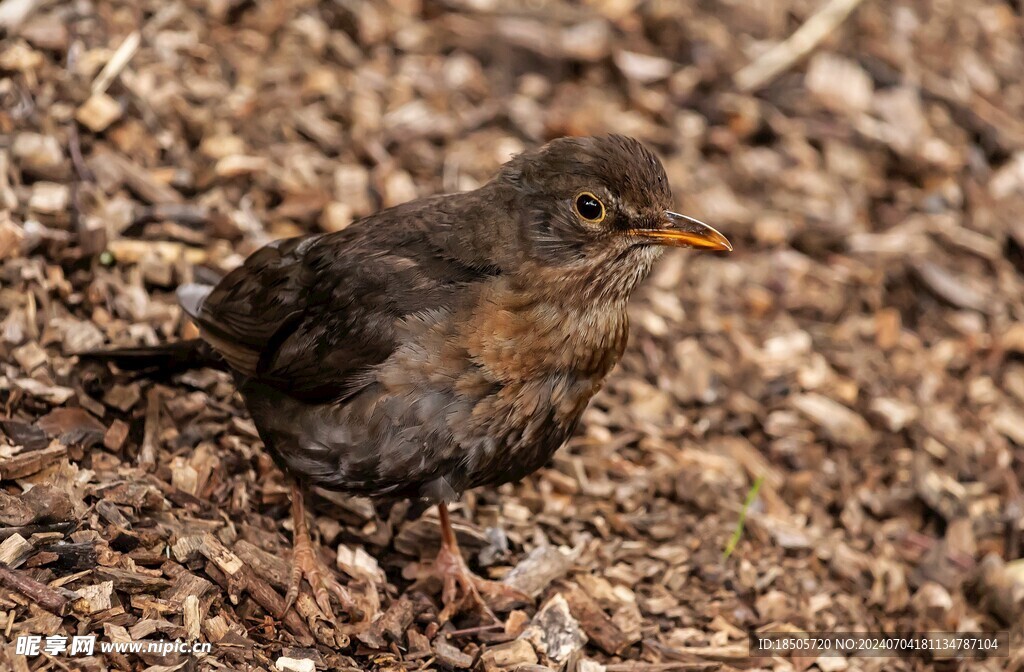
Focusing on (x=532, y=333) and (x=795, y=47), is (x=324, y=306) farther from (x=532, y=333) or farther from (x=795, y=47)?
(x=795, y=47)

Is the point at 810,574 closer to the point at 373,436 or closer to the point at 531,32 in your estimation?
the point at 373,436

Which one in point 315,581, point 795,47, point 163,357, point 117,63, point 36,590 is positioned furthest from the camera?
point 795,47

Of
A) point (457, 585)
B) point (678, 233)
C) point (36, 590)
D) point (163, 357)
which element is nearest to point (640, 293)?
point (678, 233)

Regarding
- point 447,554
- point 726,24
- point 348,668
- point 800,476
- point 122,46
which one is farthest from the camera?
point 726,24

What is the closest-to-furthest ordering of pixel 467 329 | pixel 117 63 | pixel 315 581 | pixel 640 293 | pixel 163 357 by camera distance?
pixel 467 329
pixel 315 581
pixel 163 357
pixel 117 63
pixel 640 293

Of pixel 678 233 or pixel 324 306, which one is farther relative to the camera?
pixel 324 306

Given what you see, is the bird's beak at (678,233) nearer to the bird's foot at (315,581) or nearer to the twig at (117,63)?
the bird's foot at (315,581)

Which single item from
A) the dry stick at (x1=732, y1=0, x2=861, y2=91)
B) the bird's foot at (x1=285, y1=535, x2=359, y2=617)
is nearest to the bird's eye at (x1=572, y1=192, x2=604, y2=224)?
the bird's foot at (x1=285, y1=535, x2=359, y2=617)

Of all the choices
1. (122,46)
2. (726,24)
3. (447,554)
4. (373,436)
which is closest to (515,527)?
(447,554)
